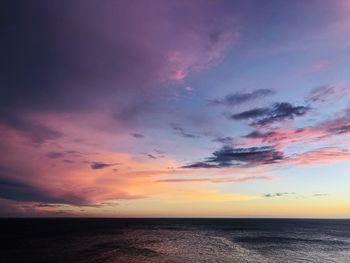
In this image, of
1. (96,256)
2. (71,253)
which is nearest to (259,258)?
(96,256)

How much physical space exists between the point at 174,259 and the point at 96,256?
45.9 ft

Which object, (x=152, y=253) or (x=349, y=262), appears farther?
(x=152, y=253)

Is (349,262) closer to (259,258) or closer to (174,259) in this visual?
(259,258)

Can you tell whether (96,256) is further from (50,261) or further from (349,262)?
(349,262)

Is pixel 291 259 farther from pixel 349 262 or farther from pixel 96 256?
pixel 96 256

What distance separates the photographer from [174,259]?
5531cm

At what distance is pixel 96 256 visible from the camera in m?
56.6

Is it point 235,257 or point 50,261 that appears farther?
point 235,257

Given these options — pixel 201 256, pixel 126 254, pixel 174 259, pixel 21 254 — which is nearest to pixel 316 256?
pixel 201 256

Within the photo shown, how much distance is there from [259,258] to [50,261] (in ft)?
118

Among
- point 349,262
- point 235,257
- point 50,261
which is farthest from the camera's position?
point 235,257

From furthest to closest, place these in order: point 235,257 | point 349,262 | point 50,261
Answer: point 235,257 → point 349,262 → point 50,261

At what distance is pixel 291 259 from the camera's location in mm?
57688

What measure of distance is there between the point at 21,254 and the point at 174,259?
Answer: 28.6 meters
